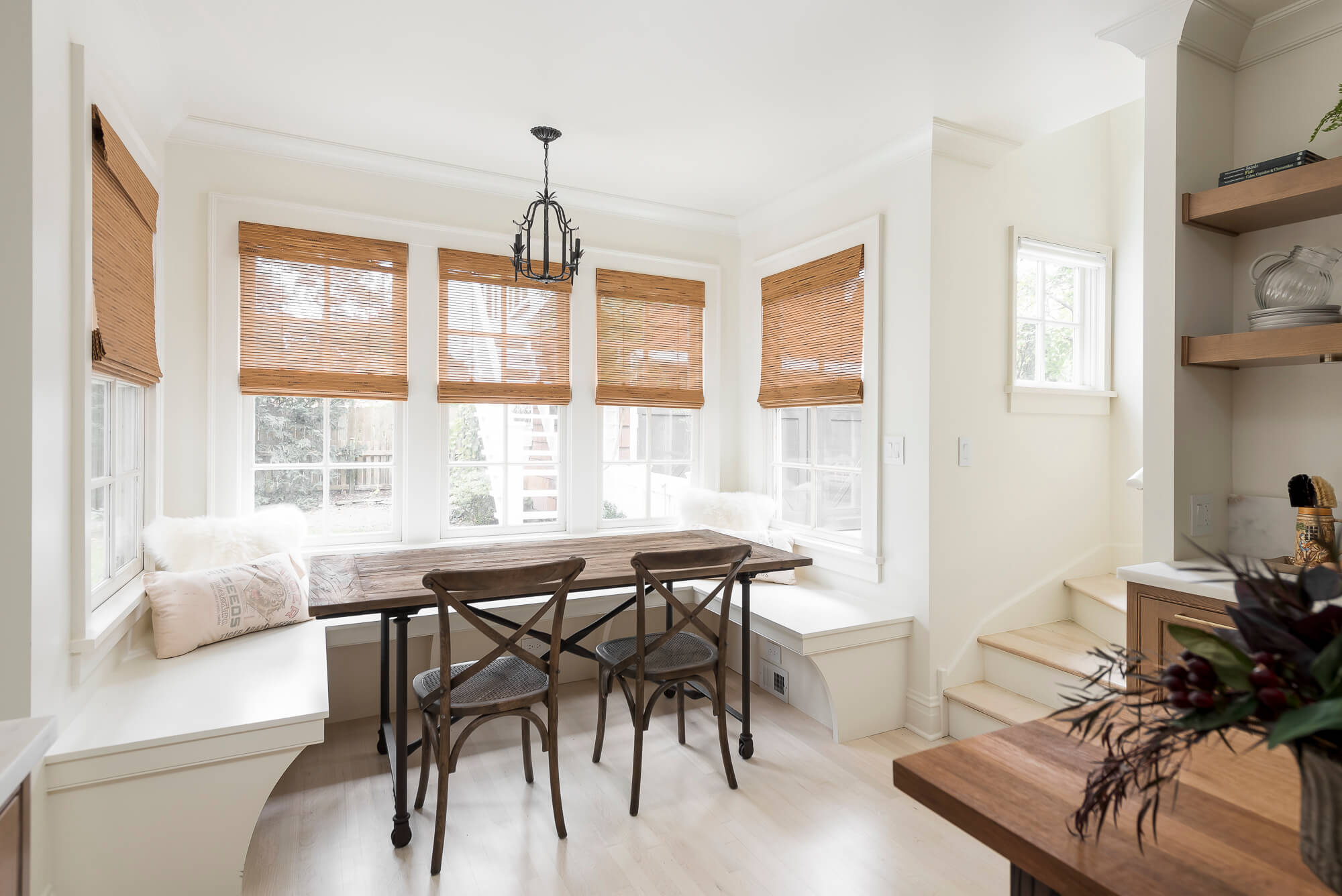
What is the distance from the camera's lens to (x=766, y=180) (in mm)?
3615

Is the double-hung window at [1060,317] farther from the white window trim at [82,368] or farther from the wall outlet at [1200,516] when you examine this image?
the white window trim at [82,368]

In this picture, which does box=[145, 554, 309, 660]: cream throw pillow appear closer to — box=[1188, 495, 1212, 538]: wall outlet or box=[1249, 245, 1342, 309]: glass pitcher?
box=[1188, 495, 1212, 538]: wall outlet

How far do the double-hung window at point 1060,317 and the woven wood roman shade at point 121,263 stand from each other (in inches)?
137

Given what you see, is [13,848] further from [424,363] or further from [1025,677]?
[1025,677]

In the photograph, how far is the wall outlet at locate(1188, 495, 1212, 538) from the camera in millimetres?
2178

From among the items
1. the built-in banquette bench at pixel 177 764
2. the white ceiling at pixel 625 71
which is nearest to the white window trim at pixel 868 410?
the white ceiling at pixel 625 71

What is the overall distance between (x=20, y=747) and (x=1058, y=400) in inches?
146

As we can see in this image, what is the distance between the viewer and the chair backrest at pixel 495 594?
201 centimetres

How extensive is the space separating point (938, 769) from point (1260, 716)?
44 centimetres

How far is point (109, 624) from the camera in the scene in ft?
6.89

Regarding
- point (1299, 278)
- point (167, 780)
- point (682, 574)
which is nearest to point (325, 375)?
point (167, 780)

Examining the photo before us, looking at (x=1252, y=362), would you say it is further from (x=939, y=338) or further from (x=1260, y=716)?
(x=1260, y=716)

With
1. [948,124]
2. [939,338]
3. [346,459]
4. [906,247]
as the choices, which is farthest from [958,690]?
[346,459]

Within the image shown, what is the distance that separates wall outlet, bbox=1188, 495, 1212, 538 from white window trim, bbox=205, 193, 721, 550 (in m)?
2.48
